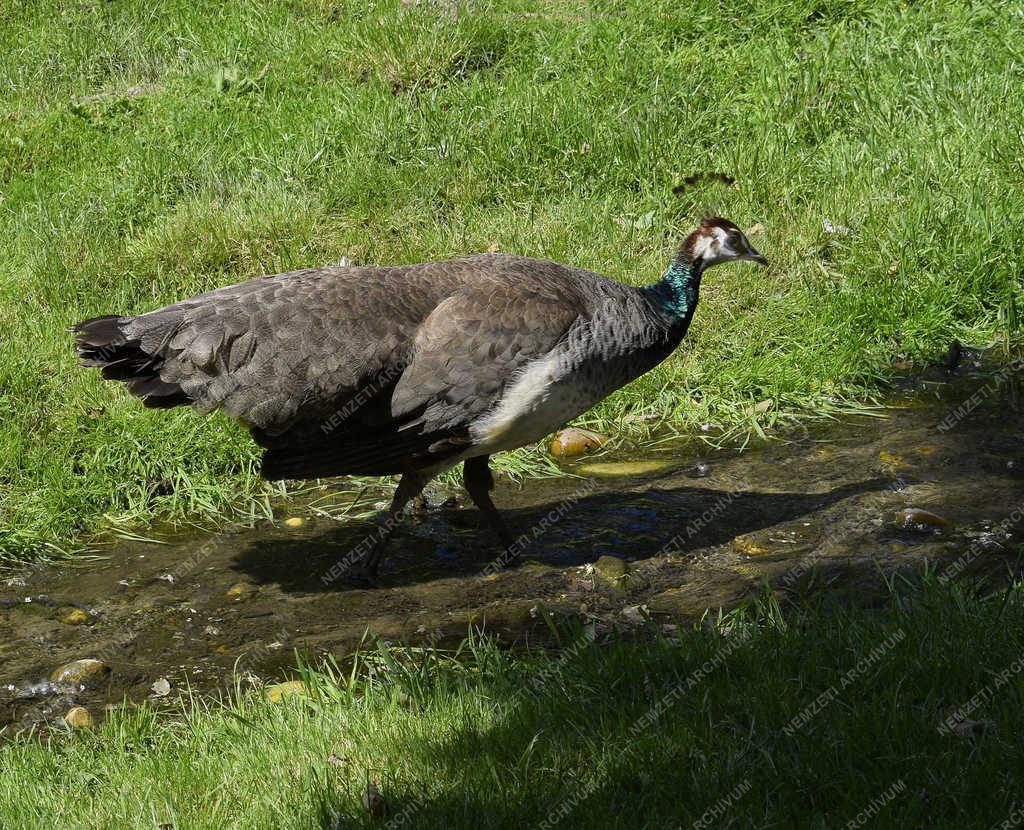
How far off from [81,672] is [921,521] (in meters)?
3.15

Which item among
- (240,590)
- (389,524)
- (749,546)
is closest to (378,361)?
(389,524)

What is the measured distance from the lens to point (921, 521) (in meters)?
4.81

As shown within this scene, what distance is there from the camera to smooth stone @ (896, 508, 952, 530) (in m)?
4.79

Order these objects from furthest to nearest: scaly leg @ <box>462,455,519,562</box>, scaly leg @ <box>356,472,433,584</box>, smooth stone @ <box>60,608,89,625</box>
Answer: scaly leg @ <box>462,455,519,562</box> < scaly leg @ <box>356,472,433,584</box> < smooth stone @ <box>60,608,89,625</box>

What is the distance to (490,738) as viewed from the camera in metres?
3.29

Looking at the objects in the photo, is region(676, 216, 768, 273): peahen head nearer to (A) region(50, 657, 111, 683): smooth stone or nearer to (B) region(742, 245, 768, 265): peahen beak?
(B) region(742, 245, 768, 265): peahen beak

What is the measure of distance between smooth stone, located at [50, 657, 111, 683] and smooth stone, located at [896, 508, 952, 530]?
3007 millimetres

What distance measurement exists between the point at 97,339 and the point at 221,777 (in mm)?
1983

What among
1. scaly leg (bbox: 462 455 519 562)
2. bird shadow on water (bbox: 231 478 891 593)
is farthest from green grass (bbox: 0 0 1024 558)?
scaly leg (bbox: 462 455 519 562)

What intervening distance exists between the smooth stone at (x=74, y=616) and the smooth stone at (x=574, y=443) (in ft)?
7.52

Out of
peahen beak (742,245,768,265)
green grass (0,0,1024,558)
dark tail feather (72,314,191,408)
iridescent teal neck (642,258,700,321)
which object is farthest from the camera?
green grass (0,0,1024,558)

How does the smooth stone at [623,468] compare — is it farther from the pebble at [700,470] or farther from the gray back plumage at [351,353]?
the gray back plumage at [351,353]

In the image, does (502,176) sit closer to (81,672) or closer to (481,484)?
(481,484)

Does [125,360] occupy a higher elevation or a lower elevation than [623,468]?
higher
